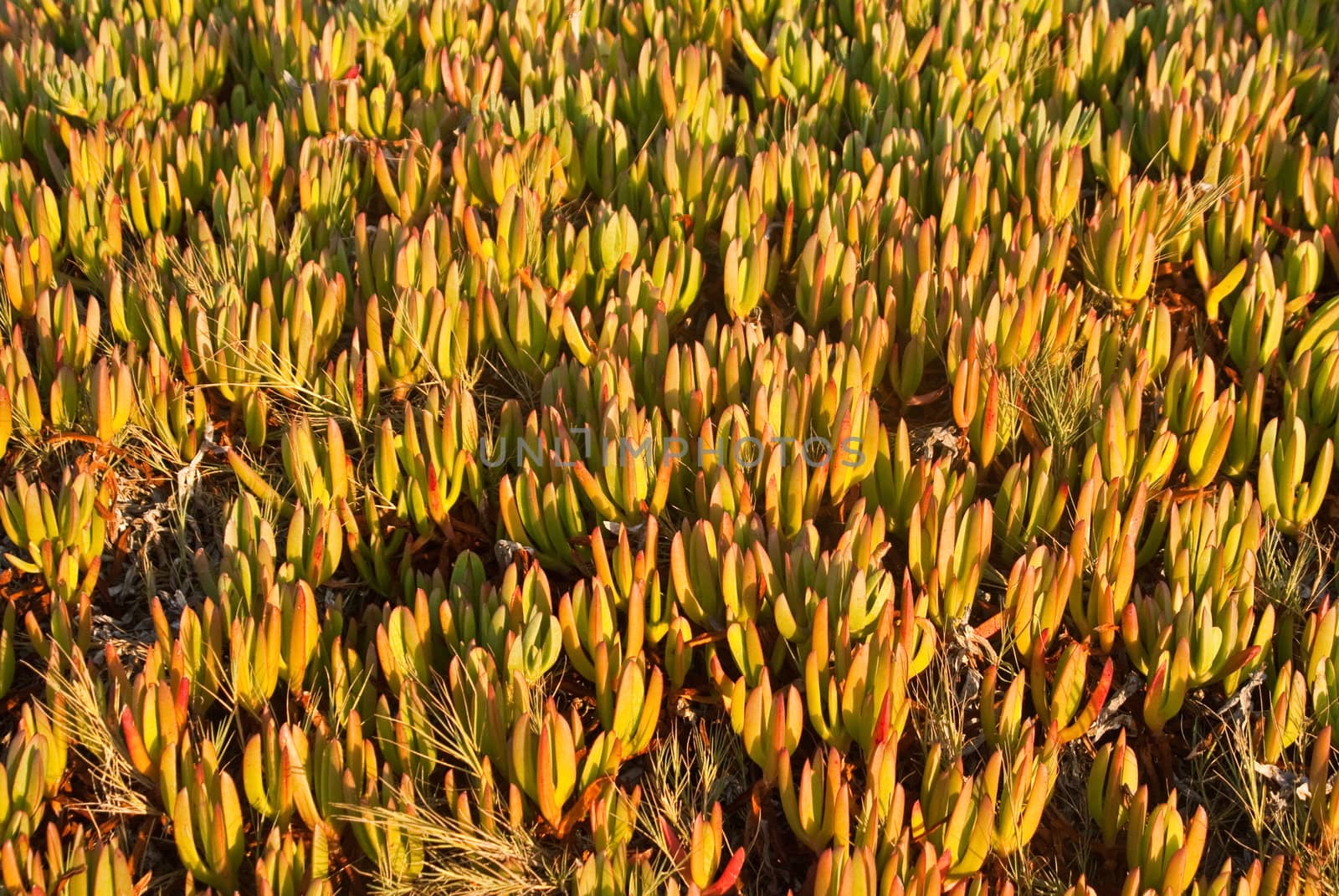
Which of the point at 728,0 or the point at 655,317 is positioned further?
the point at 728,0

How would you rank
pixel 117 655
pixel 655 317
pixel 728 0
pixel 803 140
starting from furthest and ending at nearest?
1. pixel 728 0
2. pixel 803 140
3. pixel 655 317
4. pixel 117 655

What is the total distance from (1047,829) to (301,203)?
2201 mm

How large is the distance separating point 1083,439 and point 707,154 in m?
1.18

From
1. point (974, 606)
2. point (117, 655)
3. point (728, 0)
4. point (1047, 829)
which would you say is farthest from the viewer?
point (728, 0)

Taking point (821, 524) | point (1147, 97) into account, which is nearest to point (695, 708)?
point (821, 524)

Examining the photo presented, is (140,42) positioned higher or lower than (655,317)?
higher

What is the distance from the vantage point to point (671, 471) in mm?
2271

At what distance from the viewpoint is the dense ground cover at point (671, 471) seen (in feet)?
6.09

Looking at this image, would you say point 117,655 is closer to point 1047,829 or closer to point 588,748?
point 588,748

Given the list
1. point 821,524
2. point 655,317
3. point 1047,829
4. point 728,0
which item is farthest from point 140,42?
point 1047,829

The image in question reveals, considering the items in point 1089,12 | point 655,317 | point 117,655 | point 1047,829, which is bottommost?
point 1047,829

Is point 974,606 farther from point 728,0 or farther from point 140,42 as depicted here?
point 140,42

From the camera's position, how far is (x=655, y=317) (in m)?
2.53

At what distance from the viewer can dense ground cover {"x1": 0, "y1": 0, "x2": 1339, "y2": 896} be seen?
186cm
